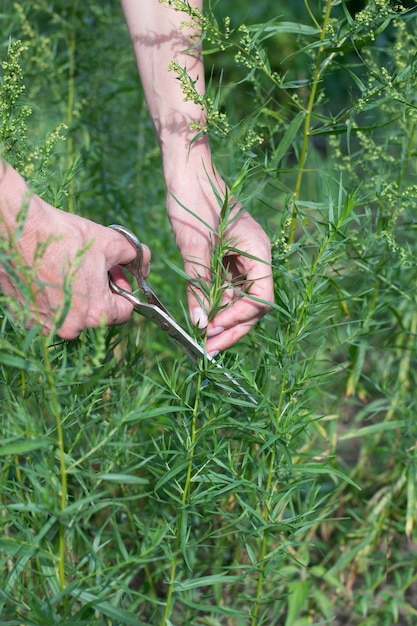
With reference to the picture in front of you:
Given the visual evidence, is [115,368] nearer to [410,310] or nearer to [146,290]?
[146,290]

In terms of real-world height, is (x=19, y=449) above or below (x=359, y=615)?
above

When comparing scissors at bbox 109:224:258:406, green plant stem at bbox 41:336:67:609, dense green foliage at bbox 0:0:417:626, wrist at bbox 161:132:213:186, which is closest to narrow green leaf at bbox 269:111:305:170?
dense green foliage at bbox 0:0:417:626

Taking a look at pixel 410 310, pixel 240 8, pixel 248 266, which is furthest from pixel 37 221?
pixel 240 8

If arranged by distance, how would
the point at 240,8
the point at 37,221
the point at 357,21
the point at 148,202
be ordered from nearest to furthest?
the point at 37,221
the point at 357,21
the point at 148,202
the point at 240,8

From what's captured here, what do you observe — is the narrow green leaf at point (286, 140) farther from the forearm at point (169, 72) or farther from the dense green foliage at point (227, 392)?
the forearm at point (169, 72)

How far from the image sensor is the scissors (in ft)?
4.19

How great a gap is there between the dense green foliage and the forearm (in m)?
0.07

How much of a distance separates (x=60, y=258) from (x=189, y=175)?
36 cm

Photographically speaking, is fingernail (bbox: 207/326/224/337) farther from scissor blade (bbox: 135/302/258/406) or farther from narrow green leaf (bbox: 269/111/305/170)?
narrow green leaf (bbox: 269/111/305/170)

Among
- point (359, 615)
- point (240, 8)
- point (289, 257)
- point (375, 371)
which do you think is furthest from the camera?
point (240, 8)

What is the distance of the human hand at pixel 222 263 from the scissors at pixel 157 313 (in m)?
0.04

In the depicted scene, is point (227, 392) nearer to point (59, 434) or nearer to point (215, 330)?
point (215, 330)

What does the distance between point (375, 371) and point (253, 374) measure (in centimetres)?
99

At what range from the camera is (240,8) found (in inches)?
206
